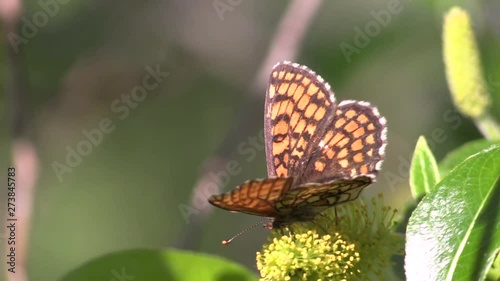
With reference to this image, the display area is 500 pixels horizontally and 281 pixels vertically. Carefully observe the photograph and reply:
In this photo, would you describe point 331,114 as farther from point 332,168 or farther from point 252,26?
point 252,26

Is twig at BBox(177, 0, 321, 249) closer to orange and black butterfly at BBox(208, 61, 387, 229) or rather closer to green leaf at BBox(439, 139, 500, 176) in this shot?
orange and black butterfly at BBox(208, 61, 387, 229)

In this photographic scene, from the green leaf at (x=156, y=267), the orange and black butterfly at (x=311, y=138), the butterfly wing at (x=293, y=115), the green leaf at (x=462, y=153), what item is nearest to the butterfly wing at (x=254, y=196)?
the orange and black butterfly at (x=311, y=138)

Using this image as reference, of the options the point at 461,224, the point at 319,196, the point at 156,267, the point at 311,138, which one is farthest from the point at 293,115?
the point at 461,224

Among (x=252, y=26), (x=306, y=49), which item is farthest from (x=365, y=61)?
(x=252, y=26)

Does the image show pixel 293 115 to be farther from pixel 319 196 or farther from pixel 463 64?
pixel 463 64

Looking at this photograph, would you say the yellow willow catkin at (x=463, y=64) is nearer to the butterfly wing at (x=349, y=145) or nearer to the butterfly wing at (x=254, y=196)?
the butterfly wing at (x=349, y=145)
